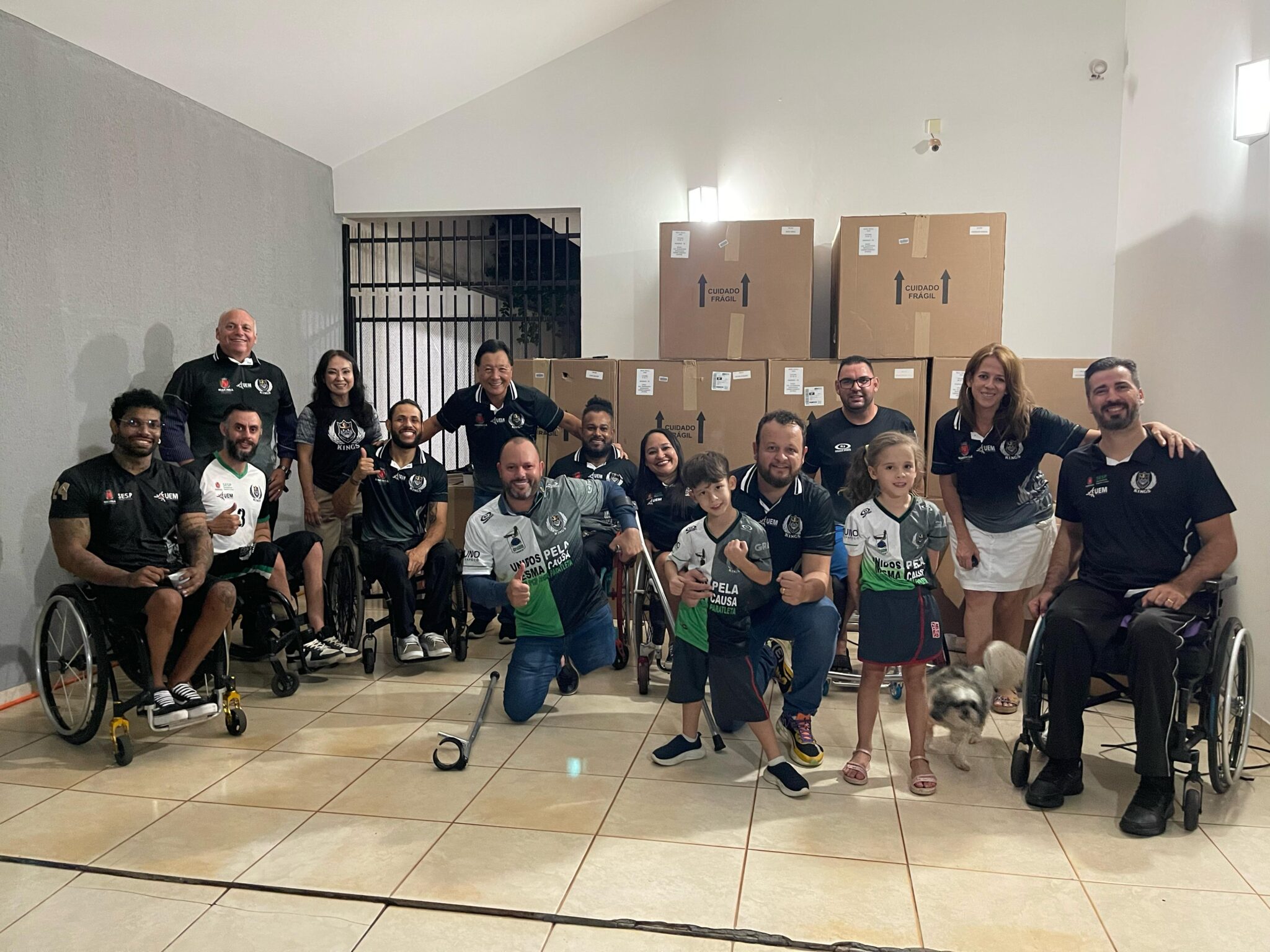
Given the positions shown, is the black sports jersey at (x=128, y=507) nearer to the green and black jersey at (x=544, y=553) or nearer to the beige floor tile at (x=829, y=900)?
the green and black jersey at (x=544, y=553)

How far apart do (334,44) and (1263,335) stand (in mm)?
4453

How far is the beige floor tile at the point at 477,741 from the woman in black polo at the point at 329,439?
1.39 metres

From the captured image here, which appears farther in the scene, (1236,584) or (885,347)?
(885,347)

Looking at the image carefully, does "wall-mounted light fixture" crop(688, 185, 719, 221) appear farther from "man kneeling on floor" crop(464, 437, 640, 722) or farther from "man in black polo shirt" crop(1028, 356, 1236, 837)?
"man in black polo shirt" crop(1028, 356, 1236, 837)

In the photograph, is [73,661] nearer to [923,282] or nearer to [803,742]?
[803,742]

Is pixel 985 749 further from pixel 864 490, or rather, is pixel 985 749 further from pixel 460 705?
pixel 460 705

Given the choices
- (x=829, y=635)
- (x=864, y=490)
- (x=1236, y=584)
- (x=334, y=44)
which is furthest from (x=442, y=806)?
(x=334, y=44)

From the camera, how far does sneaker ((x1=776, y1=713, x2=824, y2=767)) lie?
298cm

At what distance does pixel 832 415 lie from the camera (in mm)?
4207

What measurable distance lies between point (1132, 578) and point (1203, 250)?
6.37 ft

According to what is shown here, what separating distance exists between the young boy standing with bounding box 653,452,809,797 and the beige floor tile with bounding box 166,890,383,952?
1195 millimetres

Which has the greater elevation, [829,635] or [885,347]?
[885,347]

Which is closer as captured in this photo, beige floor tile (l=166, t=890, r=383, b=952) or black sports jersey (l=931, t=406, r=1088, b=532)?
beige floor tile (l=166, t=890, r=383, b=952)

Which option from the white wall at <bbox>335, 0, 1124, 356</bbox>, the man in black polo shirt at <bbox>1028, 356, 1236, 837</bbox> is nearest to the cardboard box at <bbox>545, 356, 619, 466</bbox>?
the white wall at <bbox>335, 0, 1124, 356</bbox>
